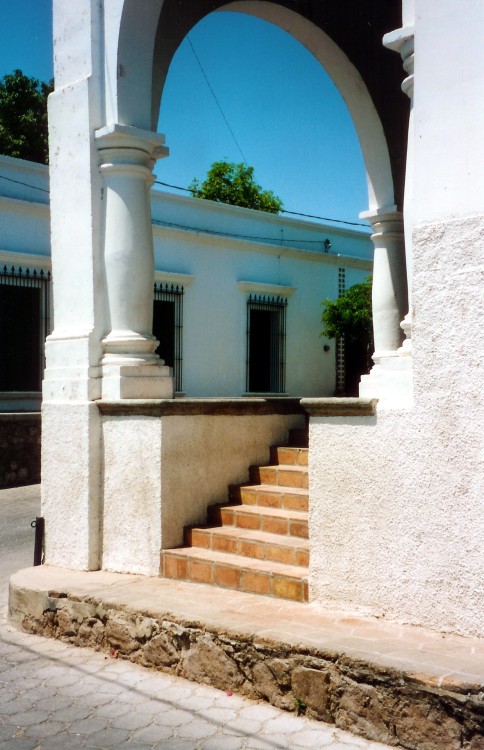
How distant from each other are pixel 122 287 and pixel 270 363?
11.8m

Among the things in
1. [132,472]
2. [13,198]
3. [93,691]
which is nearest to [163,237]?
[13,198]

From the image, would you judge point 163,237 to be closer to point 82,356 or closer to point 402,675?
point 82,356

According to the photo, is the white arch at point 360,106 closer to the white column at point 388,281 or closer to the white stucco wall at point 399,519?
the white column at point 388,281

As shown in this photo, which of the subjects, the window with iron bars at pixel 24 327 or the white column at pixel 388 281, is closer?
the white column at pixel 388 281

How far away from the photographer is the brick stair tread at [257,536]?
4910 millimetres

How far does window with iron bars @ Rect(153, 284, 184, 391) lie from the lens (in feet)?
50.2

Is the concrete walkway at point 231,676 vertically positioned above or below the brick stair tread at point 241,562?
below

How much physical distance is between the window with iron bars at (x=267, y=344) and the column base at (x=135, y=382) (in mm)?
11102

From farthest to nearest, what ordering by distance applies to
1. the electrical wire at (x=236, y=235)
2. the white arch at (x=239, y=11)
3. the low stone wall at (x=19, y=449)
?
the electrical wire at (x=236, y=235) < the low stone wall at (x=19, y=449) < the white arch at (x=239, y=11)

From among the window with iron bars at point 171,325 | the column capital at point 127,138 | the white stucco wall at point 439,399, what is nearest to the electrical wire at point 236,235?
the window with iron bars at point 171,325

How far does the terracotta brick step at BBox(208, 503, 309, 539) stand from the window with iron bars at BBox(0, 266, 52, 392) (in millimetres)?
8333

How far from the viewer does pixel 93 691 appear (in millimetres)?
4062

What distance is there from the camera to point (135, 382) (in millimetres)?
5566

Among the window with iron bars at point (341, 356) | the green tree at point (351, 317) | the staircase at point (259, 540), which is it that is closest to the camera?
the staircase at point (259, 540)
